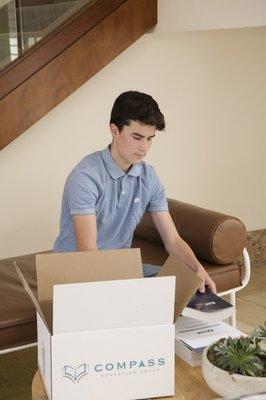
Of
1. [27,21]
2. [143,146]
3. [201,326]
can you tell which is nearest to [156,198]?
[143,146]

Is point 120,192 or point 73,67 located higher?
point 73,67

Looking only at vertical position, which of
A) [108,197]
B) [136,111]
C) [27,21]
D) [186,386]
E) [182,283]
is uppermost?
[27,21]

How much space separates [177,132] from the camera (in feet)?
12.7

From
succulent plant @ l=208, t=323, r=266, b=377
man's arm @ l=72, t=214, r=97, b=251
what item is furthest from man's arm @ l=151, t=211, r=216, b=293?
succulent plant @ l=208, t=323, r=266, b=377

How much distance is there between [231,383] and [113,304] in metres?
0.34

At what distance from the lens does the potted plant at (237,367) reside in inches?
58.0

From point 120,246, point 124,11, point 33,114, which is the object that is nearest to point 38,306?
point 120,246

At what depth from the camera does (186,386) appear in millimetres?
1627

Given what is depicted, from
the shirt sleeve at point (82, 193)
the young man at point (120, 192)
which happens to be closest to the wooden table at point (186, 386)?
the young man at point (120, 192)

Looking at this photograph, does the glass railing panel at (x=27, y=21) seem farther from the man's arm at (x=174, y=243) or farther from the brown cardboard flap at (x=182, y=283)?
the brown cardboard flap at (x=182, y=283)

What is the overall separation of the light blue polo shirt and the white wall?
111 cm

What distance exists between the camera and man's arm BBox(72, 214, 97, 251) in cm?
224

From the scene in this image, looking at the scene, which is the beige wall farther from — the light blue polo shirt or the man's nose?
the man's nose

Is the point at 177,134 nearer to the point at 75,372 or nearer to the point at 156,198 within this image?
the point at 156,198
